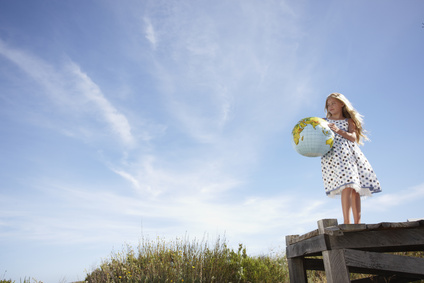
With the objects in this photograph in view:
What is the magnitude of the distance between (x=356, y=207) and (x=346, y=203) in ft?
0.51

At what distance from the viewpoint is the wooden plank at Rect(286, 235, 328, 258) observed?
3.30 meters

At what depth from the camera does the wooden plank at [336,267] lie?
310cm

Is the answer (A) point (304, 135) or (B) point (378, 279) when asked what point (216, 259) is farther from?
(A) point (304, 135)

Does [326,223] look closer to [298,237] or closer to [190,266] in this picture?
[298,237]

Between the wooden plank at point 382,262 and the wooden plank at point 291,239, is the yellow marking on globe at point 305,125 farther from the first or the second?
the wooden plank at point 382,262

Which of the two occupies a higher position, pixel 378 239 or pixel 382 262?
pixel 378 239

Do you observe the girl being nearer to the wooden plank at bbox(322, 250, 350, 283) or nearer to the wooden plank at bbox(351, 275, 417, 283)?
the wooden plank at bbox(322, 250, 350, 283)

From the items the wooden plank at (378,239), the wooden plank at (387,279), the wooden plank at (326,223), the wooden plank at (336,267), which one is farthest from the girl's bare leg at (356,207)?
the wooden plank at (387,279)

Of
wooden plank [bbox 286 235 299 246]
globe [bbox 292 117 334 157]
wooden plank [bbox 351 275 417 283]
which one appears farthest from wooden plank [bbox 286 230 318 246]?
wooden plank [bbox 351 275 417 283]

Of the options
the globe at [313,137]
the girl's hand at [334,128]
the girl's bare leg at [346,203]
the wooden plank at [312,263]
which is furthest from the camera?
the wooden plank at [312,263]

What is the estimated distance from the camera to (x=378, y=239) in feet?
11.1

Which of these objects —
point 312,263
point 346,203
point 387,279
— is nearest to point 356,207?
point 346,203

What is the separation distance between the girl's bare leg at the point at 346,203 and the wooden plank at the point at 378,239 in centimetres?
66

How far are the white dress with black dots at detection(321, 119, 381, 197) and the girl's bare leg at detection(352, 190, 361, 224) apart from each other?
92 mm
